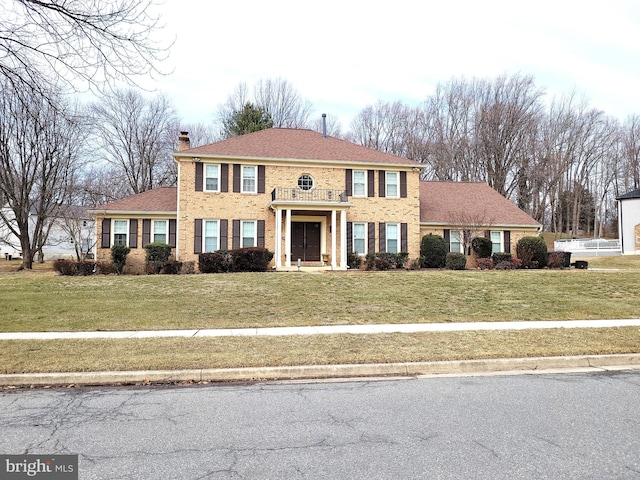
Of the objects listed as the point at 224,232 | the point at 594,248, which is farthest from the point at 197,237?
the point at 594,248

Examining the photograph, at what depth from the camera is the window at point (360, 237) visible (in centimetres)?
2653

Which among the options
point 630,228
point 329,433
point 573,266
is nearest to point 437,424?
point 329,433

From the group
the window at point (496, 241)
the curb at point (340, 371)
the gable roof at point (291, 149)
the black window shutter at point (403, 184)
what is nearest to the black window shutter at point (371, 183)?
the gable roof at point (291, 149)

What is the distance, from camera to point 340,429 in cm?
477

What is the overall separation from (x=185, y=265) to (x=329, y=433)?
63.4 feet

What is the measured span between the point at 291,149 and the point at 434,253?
9734 mm

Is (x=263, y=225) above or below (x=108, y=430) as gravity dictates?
above

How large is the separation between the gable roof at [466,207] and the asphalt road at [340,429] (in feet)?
72.4

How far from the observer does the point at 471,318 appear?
12570mm

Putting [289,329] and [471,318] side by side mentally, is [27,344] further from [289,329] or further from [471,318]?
[471,318]

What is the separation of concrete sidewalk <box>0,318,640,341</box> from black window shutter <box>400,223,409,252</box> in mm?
15061

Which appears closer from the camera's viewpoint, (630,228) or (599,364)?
(599,364)

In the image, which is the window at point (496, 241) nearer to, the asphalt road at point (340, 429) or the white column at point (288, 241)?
the white column at point (288, 241)

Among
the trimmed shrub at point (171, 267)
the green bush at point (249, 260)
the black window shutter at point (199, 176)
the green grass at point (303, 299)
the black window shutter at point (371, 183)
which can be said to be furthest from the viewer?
the black window shutter at point (371, 183)
